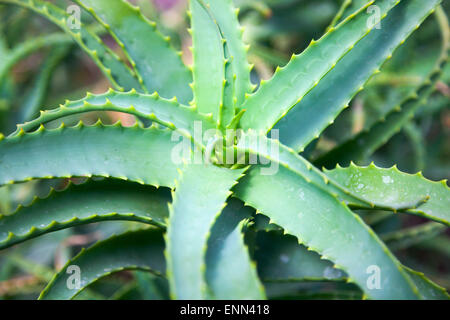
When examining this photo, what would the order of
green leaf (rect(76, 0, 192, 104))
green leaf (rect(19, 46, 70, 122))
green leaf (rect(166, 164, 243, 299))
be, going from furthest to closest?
green leaf (rect(19, 46, 70, 122)) < green leaf (rect(76, 0, 192, 104)) < green leaf (rect(166, 164, 243, 299))

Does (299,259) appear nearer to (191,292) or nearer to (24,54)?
(191,292)

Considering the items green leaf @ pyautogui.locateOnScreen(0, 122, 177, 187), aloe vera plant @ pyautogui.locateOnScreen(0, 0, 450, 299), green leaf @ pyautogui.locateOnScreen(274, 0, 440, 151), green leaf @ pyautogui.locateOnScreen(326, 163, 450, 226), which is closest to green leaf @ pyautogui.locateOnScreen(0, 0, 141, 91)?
aloe vera plant @ pyautogui.locateOnScreen(0, 0, 450, 299)

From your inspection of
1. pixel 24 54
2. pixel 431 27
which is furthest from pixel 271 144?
pixel 431 27

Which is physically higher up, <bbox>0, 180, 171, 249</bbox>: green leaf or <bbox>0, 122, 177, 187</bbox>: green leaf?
<bbox>0, 122, 177, 187</bbox>: green leaf

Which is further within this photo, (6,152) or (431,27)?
(431,27)

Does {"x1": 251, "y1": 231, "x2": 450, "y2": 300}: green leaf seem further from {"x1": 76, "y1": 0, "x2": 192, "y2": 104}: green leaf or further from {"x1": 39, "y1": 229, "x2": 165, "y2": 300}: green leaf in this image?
{"x1": 76, "y1": 0, "x2": 192, "y2": 104}: green leaf

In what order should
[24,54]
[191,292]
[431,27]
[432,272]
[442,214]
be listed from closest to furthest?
[191,292] → [442,214] → [24,54] → [432,272] → [431,27]

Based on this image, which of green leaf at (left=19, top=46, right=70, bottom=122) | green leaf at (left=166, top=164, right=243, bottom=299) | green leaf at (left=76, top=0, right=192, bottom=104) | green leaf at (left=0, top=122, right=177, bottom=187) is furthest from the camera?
green leaf at (left=19, top=46, right=70, bottom=122)

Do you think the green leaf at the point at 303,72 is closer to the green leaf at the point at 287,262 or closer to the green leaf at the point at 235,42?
the green leaf at the point at 235,42

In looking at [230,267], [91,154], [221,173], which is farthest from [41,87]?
[230,267]
